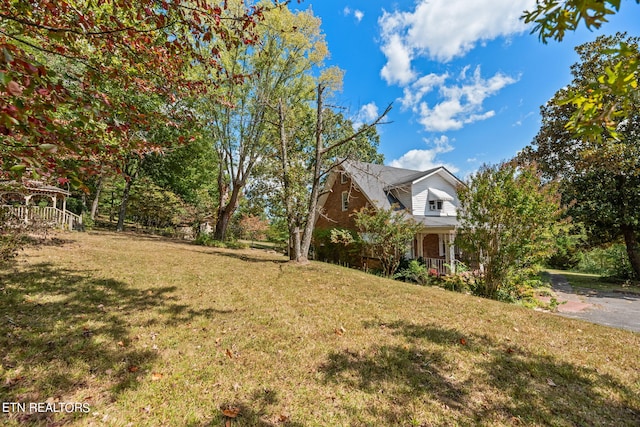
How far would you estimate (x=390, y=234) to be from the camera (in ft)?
42.2

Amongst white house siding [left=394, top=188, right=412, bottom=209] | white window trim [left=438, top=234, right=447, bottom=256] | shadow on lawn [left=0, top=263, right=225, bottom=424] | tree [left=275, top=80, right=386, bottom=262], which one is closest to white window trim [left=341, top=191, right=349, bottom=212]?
white house siding [left=394, top=188, right=412, bottom=209]

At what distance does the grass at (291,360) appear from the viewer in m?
2.75

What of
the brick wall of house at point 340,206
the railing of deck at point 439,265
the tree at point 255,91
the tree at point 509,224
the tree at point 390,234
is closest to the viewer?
the tree at point 509,224

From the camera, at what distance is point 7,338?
355 centimetres

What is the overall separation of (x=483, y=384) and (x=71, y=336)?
526 cm

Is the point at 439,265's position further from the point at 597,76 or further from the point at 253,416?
the point at 597,76

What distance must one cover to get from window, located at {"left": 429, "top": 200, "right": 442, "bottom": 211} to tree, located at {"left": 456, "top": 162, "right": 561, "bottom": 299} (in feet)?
30.0

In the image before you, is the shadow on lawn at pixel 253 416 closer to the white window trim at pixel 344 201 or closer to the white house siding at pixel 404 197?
the white house siding at pixel 404 197

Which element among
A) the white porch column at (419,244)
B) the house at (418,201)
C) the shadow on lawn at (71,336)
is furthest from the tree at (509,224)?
the shadow on lawn at (71,336)

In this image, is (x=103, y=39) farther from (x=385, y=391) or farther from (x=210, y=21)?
(x=385, y=391)

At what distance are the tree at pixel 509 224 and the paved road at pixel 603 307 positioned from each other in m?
1.74

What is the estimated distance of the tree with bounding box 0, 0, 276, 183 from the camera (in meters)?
2.06

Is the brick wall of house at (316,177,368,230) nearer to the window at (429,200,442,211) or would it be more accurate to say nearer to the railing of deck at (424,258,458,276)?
the window at (429,200,442,211)

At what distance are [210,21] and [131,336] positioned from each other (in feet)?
14.2
